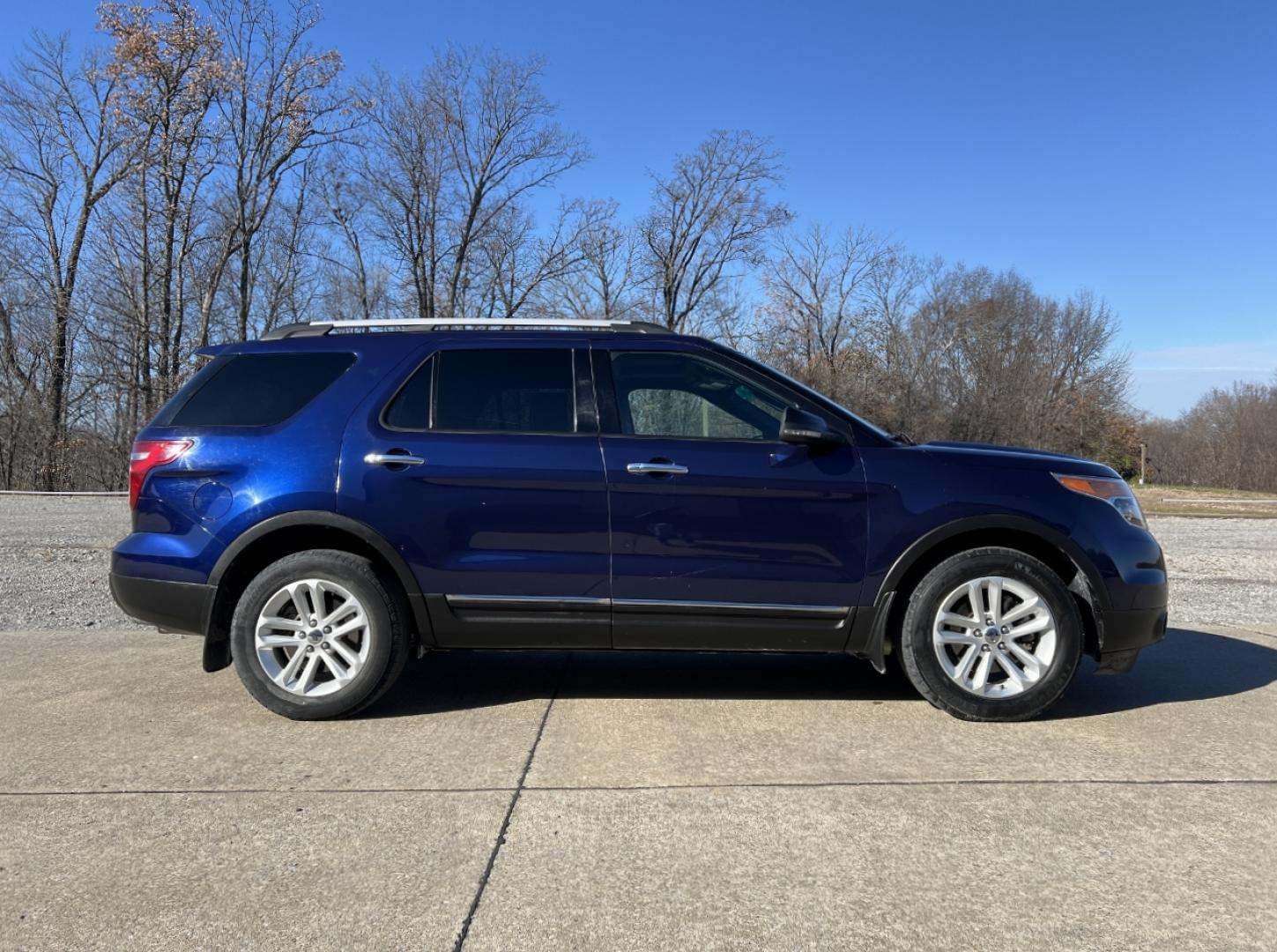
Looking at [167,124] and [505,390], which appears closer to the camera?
[505,390]

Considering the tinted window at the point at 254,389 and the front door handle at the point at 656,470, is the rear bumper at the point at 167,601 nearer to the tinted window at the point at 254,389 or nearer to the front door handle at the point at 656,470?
the tinted window at the point at 254,389

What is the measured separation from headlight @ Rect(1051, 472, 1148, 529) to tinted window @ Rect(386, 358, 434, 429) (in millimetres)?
3052

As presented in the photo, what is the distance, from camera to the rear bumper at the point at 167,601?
4.24m

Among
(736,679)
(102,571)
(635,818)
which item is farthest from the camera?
(102,571)

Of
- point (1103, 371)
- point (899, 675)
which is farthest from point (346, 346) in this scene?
point (1103, 371)

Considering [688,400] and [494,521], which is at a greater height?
[688,400]

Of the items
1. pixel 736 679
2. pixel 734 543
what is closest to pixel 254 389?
pixel 734 543

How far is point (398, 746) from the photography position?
391 cm

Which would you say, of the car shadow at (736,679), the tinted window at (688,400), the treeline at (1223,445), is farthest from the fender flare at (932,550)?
the treeline at (1223,445)

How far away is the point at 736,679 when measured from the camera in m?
5.08

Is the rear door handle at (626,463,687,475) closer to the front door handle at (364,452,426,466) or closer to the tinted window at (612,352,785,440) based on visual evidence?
the tinted window at (612,352,785,440)

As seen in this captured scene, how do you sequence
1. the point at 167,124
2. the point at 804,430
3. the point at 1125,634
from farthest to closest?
the point at 167,124
the point at 1125,634
the point at 804,430

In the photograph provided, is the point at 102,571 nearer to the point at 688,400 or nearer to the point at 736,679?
the point at 736,679

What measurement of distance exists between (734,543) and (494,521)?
113cm
